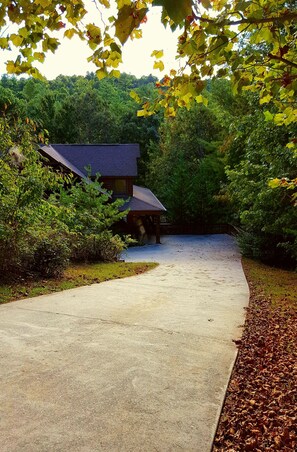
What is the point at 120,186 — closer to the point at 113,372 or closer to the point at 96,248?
the point at 96,248

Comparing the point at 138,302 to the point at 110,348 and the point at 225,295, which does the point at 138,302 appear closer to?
the point at 225,295

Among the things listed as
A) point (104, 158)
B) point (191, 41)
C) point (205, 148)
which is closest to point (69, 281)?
point (191, 41)

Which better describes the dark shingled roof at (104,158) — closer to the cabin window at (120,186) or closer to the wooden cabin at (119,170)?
the wooden cabin at (119,170)

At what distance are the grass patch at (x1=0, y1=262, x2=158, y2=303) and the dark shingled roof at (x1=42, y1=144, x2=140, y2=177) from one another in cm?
1472

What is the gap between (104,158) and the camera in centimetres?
2869

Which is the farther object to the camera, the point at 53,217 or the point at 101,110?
the point at 101,110

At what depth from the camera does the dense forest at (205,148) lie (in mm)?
11805

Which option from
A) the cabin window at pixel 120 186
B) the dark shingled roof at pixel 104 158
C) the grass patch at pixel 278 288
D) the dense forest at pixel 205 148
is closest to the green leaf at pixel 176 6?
the dense forest at pixel 205 148

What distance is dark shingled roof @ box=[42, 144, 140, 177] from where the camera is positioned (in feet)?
90.5

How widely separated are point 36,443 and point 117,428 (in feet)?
1.73

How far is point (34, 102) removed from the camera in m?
46.9

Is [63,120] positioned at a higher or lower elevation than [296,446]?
higher

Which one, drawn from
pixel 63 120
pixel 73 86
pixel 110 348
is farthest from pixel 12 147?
pixel 73 86

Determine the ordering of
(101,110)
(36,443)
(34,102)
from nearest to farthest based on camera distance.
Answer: (36,443) < (101,110) < (34,102)
